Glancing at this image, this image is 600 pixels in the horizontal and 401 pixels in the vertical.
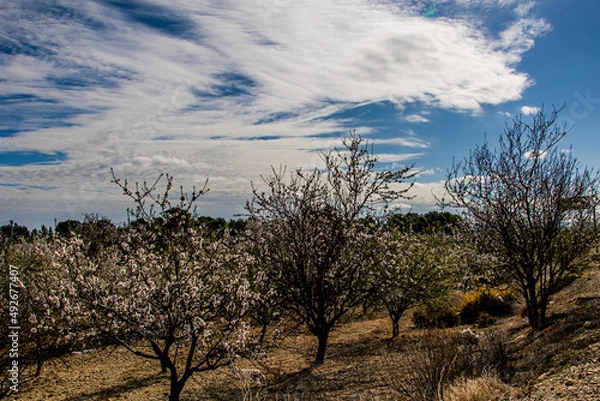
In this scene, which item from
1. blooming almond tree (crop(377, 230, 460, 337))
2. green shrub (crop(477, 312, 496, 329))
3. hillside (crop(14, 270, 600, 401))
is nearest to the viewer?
hillside (crop(14, 270, 600, 401))

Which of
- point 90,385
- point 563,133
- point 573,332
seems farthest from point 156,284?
point 563,133

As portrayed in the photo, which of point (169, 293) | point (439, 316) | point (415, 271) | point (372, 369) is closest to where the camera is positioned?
point (169, 293)

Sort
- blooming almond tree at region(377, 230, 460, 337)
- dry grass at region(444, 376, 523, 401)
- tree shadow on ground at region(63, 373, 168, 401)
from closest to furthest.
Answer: dry grass at region(444, 376, 523, 401), tree shadow on ground at region(63, 373, 168, 401), blooming almond tree at region(377, 230, 460, 337)

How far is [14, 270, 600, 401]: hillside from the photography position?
500cm

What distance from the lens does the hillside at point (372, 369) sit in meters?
5.00

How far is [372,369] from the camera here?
8.00 metres

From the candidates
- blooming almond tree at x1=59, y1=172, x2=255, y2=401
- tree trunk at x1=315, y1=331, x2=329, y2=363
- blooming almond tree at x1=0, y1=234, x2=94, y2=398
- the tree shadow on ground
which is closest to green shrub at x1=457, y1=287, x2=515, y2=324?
tree trunk at x1=315, y1=331, x2=329, y2=363

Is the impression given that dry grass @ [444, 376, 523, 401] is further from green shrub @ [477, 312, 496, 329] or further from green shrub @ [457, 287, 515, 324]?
green shrub @ [457, 287, 515, 324]

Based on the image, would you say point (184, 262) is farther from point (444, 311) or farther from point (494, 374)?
point (444, 311)

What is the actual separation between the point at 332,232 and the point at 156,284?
3.48 m

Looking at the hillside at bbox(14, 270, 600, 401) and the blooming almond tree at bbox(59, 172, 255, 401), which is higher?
the blooming almond tree at bbox(59, 172, 255, 401)

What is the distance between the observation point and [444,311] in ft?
40.4

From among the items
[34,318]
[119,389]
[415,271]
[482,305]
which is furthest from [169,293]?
[482,305]

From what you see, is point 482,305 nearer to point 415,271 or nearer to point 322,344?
point 415,271
